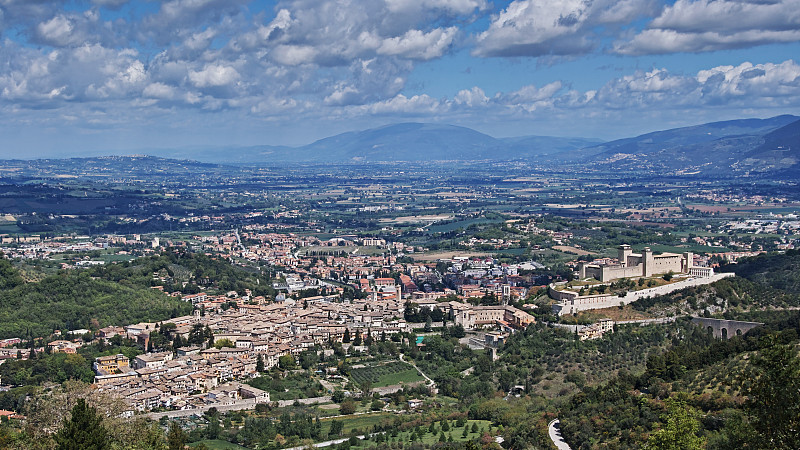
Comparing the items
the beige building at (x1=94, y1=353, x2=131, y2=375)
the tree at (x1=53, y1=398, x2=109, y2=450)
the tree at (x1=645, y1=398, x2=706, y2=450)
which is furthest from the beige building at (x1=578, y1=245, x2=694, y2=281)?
the tree at (x1=53, y1=398, x2=109, y2=450)

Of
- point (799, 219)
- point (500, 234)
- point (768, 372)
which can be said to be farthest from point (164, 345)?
point (799, 219)

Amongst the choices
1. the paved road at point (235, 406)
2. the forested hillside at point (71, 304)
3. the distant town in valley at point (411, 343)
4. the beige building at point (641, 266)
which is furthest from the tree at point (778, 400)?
the forested hillside at point (71, 304)

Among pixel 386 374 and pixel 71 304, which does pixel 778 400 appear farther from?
pixel 71 304

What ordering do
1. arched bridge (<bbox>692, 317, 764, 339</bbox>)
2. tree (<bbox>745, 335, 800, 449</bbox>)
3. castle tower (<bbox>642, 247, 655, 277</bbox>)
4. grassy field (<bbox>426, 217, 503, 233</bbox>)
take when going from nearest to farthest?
tree (<bbox>745, 335, 800, 449</bbox>) → arched bridge (<bbox>692, 317, 764, 339</bbox>) → castle tower (<bbox>642, 247, 655, 277</bbox>) → grassy field (<bbox>426, 217, 503, 233</bbox>)

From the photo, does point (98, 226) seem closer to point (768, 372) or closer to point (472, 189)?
point (472, 189)

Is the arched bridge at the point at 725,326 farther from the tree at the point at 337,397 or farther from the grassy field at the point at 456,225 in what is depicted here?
the grassy field at the point at 456,225

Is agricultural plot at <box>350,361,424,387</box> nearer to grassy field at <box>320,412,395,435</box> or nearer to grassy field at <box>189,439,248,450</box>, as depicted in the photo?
grassy field at <box>320,412,395,435</box>

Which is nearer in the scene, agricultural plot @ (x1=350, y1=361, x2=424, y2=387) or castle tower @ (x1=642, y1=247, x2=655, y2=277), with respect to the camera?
agricultural plot @ (x1=350, y1=361, x2=424, y2=387)
